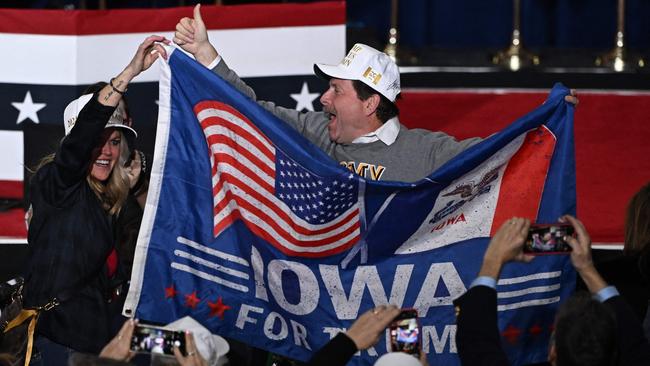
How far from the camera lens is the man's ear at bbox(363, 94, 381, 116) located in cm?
518

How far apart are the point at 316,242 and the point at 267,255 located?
7.5 inches

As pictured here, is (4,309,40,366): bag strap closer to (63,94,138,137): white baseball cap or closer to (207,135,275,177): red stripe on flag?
(63,94,138,137): white baseball cap

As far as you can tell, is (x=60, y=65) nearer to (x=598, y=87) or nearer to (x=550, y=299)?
(x=598, y=87)

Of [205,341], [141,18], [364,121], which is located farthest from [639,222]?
[141,18]

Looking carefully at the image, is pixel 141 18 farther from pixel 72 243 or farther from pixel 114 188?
pixel 72 243

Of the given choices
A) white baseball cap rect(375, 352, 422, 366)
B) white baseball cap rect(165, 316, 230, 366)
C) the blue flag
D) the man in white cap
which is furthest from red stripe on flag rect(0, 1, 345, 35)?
white baseball cap rect(375, 352, 422, 366)

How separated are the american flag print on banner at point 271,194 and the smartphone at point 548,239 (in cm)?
96

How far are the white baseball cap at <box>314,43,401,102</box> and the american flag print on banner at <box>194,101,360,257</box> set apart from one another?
1.91ft

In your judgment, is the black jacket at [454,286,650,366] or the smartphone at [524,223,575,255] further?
the smartphone at [524,223,575,255]

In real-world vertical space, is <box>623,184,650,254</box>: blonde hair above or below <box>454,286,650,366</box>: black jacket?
above

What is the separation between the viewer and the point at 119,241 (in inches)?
191

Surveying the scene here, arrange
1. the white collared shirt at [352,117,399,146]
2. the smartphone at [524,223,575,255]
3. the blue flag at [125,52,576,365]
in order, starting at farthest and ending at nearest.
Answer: the white collared shirt at [352,117,399,146] → the blue flag at [125,52,576,365] → the smartphone at [524,223,575,255]

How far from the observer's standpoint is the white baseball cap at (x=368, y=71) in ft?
17.0

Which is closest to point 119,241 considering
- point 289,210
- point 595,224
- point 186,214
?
point 186,214
